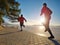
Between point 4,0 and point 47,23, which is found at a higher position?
point 4,0

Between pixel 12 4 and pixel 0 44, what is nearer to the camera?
pixel 0 44

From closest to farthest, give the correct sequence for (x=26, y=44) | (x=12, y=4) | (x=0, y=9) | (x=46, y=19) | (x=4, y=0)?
1. (x=26, y=44)
2. (x=46, y=19)
3. (x=4, y=0)
4. (x=0, y=9)
5. (x=12, y=4)

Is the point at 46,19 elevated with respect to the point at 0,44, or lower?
elevated

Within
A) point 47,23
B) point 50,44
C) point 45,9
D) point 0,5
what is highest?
point 0,5

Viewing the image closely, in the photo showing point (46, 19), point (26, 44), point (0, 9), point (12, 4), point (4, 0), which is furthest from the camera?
point (12, 4)

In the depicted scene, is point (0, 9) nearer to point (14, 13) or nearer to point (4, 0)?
point (4, 0)

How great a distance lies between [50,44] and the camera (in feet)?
29.7

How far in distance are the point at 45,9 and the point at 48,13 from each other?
311mm

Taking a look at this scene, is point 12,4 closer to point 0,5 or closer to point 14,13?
point 14,13

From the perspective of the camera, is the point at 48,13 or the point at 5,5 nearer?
the point at 48,13

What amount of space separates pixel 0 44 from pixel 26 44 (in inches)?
47.5

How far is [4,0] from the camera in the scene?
1081 inches

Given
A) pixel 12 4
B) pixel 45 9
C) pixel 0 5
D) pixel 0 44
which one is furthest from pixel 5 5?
pixel 0 44

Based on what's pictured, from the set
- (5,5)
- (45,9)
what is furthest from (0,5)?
(45,9)
